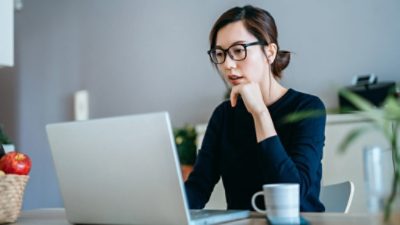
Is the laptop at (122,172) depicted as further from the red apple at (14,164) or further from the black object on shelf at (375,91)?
the black object on shelf at (375,91)

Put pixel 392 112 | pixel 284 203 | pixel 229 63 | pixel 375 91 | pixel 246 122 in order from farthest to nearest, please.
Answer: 1. pixel 375 91
2. pixel 246 122
3. pixel 229 63
4. pixel 284 203
5. pixel 392 112

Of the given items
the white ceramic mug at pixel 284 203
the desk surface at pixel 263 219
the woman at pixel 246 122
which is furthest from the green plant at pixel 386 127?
the woman at pixel 246 122

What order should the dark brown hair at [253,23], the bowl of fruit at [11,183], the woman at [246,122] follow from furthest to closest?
the dark brown hair at [253,23], the woman at [246,122], the bowl of fruit at [11,183]

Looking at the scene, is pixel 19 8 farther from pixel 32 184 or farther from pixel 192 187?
pixel 192 187

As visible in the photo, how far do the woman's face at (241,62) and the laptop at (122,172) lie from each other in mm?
495

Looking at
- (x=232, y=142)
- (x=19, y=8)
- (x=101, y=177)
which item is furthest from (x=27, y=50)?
(x=101, y=177)

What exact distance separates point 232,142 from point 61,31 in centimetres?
250

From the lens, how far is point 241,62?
1.57m

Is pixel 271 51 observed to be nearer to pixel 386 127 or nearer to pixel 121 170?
pixel 121 170

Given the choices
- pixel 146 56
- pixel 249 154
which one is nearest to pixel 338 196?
pixel 249 154

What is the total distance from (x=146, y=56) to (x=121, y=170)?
2530 millimetres

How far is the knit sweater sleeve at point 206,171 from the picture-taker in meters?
1.60

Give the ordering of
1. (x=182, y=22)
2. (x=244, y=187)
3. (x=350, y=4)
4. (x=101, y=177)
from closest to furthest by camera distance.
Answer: (x=101, y=177)
(x=244, y=187)
(x=350, y=4)
(x=182, y=22)

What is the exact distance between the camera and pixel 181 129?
3152 millimetres
